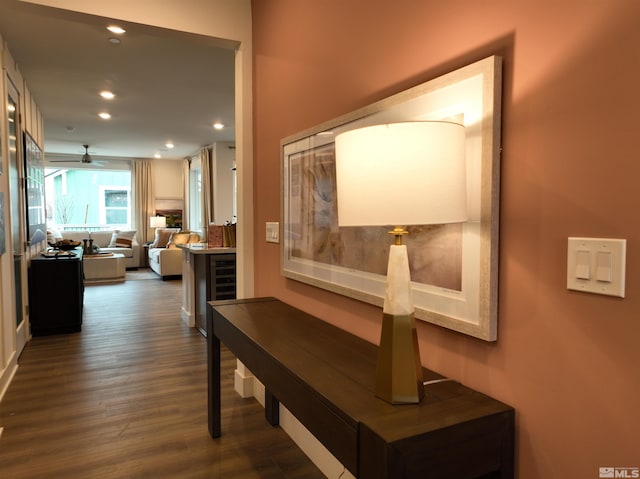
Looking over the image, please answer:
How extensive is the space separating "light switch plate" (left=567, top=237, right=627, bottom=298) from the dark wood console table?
369 millimetres

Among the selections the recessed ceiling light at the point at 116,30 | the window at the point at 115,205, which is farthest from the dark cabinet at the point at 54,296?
the window at the point at 115,205

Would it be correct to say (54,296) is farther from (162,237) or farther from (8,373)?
(162,237)

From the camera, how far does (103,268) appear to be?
7555mm

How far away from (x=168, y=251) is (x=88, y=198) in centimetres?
358

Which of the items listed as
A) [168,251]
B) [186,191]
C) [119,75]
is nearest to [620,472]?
[119,75]

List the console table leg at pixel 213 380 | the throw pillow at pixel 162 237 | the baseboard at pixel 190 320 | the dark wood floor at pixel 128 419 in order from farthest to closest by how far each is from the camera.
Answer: the throw pillow at pixel 162 237
the baseboard at pixel 190 320
the console table leg at pixel 213 380
the dark wood floor at pixel 128 419

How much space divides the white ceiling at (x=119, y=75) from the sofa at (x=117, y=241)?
A: 2.54m

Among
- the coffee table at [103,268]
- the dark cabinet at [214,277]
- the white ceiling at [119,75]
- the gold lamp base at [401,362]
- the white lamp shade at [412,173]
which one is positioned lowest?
the coffee table at [103,268]

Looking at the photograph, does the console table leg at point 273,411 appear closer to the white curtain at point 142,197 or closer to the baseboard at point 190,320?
the baseboard at point 190,320

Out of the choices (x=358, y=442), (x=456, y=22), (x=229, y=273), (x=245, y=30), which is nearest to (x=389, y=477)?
(x=358, y=442)

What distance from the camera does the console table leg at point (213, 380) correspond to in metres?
2.29

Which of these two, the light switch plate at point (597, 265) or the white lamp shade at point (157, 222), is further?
the white lamp shade at point (157, 222)

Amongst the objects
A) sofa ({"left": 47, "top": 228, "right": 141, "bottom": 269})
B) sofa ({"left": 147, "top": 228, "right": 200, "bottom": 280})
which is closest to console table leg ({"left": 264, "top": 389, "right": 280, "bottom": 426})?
sofa ({"left": 147, "top": 228, "right": 200, "bottom": 280})

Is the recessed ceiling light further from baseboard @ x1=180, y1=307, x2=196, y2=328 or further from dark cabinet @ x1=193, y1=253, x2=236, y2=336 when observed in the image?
baseboard @ x1=180, y1=307, x2=196, y2=328
